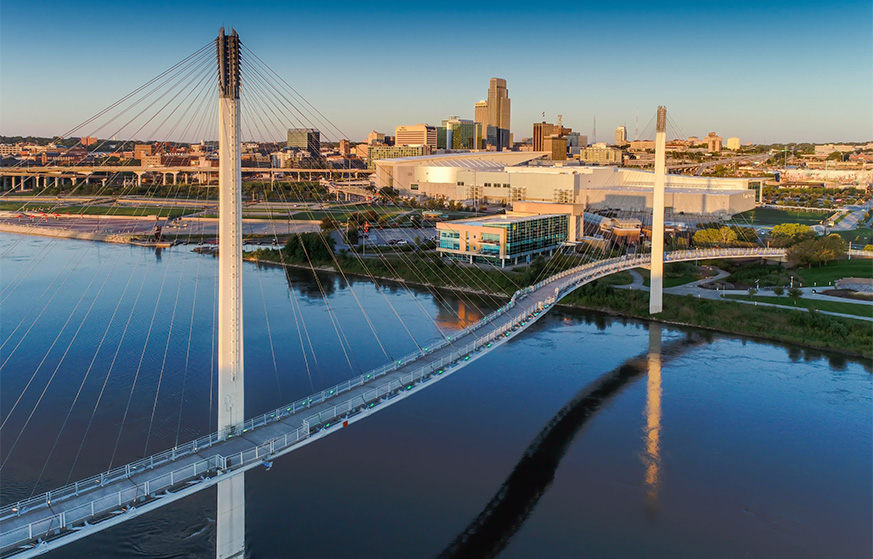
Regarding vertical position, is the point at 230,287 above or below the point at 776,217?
below

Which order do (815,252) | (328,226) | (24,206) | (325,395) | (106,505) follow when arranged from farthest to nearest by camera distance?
(24,206) → (328,226) → (815,252) → (325,395) → (106,505)

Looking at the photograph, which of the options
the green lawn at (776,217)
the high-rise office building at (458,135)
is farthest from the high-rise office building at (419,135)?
the green lawn at (776,217)

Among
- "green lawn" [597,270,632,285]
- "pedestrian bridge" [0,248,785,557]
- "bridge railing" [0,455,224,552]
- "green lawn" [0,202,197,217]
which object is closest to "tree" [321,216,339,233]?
→ "green lawn" [0,202,197,217]

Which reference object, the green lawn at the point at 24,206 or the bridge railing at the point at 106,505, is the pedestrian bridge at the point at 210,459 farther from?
the green lawn at the point at 24,206

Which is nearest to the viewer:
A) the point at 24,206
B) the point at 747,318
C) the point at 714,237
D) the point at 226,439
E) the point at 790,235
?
the point at 226,439

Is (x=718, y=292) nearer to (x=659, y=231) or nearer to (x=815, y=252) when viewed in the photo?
(x=659, y=231)

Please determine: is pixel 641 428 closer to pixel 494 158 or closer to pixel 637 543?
pixel 637 543

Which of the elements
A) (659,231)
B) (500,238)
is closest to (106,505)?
(659,231)

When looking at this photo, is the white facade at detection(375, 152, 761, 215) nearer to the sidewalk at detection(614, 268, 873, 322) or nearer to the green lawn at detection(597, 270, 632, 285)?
the green lawn at detection(597, 270, 632, 285)
